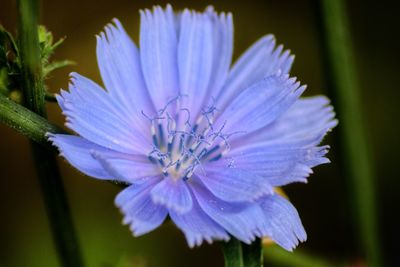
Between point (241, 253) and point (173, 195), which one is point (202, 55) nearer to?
point (173, 195)

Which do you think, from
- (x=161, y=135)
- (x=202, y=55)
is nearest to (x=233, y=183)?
(x=161, y=135)

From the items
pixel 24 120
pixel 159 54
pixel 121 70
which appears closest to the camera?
pixel 24 120

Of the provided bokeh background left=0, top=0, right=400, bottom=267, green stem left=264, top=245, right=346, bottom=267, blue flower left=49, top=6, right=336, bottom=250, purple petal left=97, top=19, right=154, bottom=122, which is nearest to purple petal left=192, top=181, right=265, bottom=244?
blue flower left=49, top=6, right=336, bottom=250

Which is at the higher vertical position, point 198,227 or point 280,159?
point 280,159

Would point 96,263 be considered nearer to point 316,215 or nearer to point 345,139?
point 316,215

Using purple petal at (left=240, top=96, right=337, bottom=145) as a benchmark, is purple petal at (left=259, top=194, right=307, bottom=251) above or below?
below

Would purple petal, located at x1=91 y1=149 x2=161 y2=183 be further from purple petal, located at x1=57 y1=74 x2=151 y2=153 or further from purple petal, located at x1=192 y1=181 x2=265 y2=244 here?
purple petal, located at x1=192 y1=181 x2=265 y2=244

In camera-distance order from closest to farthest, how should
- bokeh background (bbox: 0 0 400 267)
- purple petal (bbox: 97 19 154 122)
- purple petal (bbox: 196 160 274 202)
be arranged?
purple petal (bbox: 196 160 274 202), purple petal (bbox: 97 19 154 122), bokeh background (bbox: 0 0 400 267)
